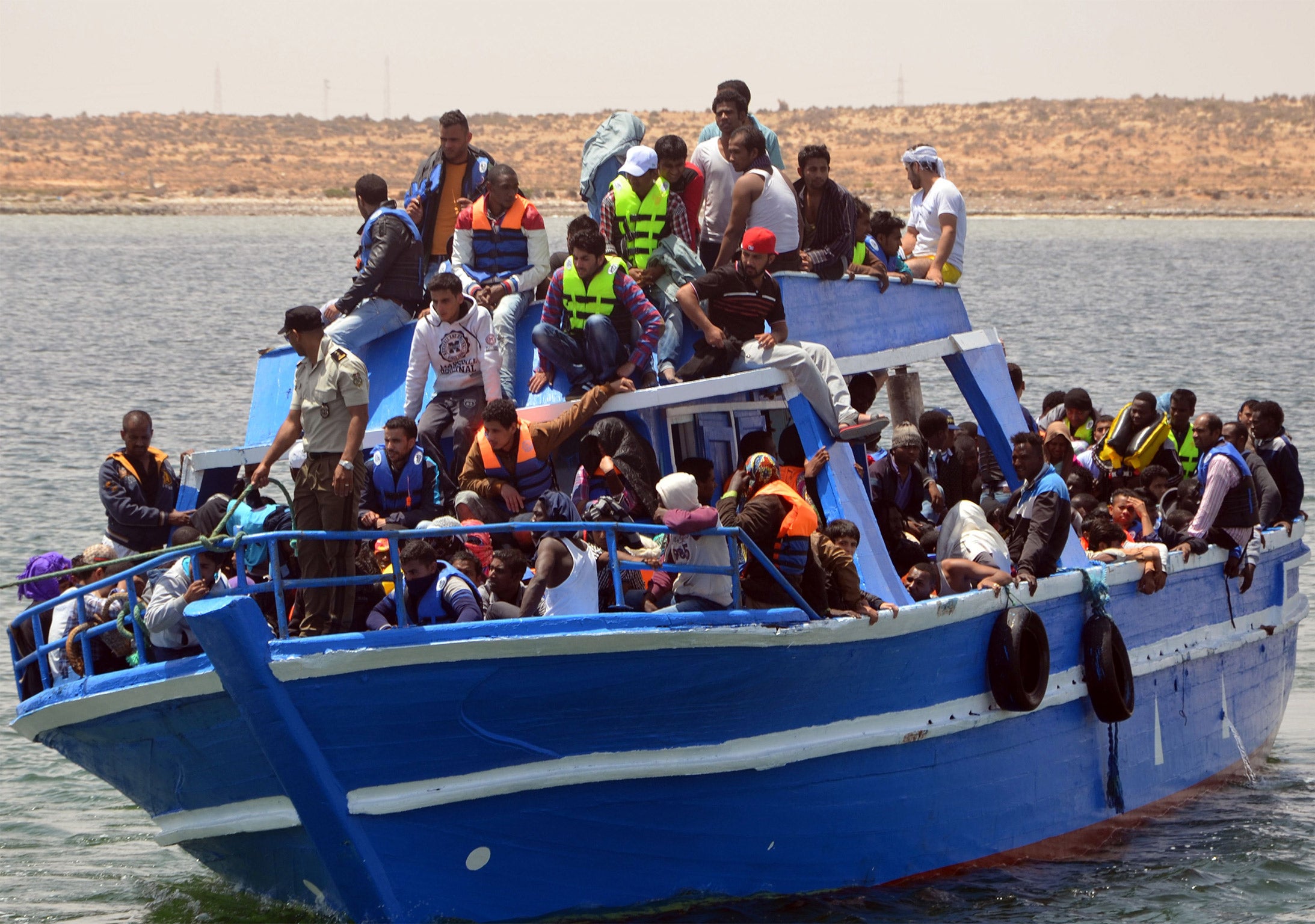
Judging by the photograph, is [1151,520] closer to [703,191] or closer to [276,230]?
[703,191]

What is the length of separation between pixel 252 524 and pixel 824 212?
4.34m

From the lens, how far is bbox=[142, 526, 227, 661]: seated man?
8844mm

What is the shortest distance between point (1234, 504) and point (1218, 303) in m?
42.5

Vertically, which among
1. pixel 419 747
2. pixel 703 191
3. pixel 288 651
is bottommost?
pixel 419 747

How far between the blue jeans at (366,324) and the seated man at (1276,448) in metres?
6.44

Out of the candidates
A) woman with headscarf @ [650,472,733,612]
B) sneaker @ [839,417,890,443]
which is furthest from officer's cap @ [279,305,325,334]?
sneaker @ [839,417,890,443]

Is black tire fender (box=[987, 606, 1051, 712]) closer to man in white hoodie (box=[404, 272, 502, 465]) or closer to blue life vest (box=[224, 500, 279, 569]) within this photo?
man in white hoodie (box=[404, 272, 502, 465])

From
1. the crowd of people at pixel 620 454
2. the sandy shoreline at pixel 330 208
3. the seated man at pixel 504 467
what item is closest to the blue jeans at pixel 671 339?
the crowd of people at pixel 620 454

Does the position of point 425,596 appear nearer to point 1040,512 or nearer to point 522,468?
point 522,468

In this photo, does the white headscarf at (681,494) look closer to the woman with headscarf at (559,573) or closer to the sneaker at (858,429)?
the woman with headscarf at (559,573)

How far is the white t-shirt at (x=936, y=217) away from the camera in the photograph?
41.9ft

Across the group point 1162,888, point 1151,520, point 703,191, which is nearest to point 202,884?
point 703,191

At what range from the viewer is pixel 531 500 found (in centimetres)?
1031

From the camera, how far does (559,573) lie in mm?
9109
